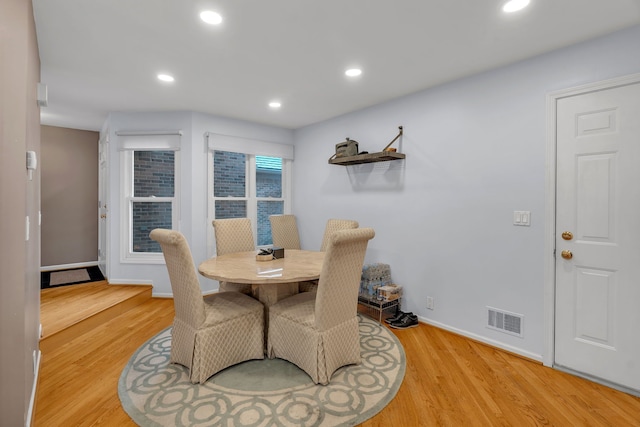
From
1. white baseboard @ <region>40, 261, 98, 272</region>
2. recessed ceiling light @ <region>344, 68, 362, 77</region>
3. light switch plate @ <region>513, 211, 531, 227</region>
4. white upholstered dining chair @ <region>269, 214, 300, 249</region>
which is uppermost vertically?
recessed ceiling light @ <region>344, 68, 362, 77</region>

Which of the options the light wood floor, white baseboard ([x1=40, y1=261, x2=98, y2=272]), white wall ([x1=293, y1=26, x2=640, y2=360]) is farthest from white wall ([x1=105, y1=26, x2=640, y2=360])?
white baseboard ([x1=40, y1=261, x2=98, y2=272])

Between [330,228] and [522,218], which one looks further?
[330,228]

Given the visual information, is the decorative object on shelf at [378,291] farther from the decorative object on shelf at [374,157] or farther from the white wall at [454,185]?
the decorative object on shelf at [374,157]

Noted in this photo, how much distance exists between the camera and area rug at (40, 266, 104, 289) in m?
4.07

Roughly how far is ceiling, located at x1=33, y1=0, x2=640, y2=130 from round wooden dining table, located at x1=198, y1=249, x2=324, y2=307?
5.65 ft

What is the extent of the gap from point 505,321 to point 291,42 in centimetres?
289

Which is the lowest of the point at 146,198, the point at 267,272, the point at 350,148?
the point at 267,272

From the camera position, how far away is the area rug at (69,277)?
407 cm

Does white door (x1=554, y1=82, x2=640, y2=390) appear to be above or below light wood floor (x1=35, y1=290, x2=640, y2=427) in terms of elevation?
above

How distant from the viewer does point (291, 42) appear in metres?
2.27

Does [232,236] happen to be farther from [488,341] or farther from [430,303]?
[488,341]

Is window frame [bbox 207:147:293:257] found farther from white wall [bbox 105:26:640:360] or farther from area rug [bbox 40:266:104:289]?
area rug [bbox 40:266:104:289]

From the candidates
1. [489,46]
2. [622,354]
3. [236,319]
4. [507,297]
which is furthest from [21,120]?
[622,354]

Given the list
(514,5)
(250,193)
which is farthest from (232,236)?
(514,5)
